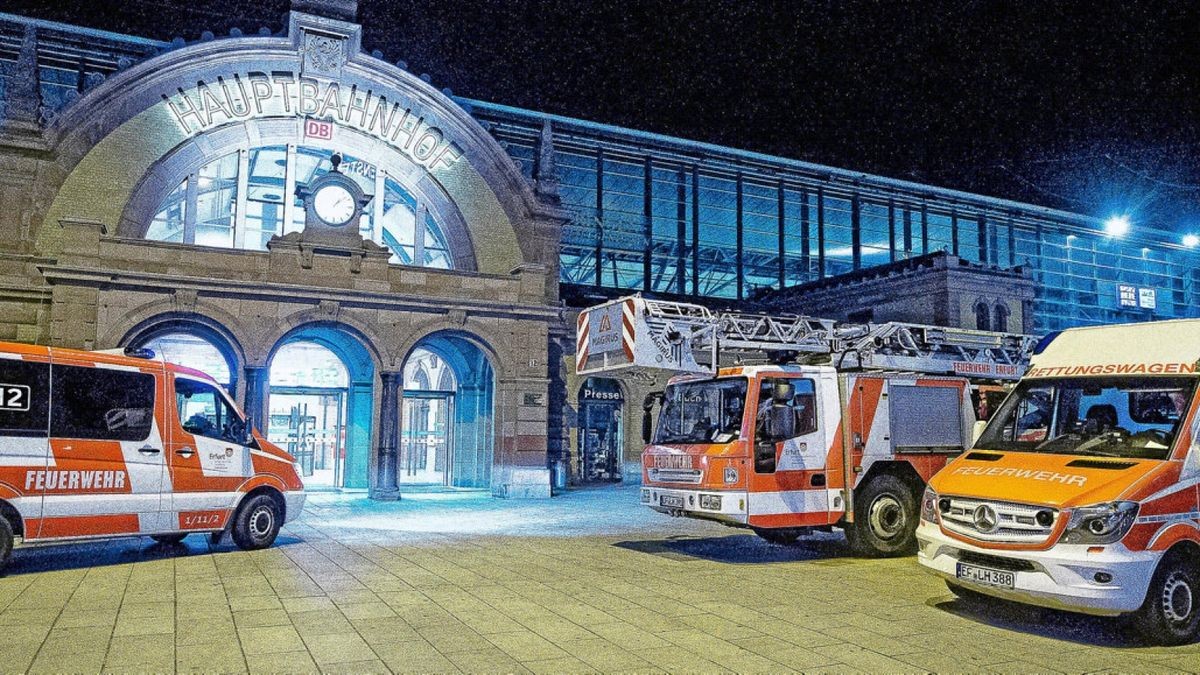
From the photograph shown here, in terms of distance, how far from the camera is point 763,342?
44.2ft

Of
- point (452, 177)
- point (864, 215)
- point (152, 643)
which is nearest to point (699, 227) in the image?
point (864, 215)

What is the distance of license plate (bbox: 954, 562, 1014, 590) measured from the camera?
7.55 metres

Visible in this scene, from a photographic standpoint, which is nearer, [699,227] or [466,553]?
[466,553]

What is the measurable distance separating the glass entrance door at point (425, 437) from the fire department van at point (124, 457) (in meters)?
11.6

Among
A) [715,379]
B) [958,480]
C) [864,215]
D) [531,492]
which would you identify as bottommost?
[531,492]

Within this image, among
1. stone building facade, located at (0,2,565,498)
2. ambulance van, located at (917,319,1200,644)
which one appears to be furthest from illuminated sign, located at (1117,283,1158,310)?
ambulance van, located at (917,319,1200,644)

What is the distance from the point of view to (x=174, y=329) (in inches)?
784

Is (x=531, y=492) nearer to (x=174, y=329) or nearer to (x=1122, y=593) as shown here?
(x=174, y=329)

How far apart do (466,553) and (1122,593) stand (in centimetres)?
792

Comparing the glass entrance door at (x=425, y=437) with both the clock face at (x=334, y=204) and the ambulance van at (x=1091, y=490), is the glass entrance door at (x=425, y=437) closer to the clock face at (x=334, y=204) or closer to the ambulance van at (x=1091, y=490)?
the clock face at (x=334, y=204)

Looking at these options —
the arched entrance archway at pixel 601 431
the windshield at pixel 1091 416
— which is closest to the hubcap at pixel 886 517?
the windshield at pixel 1091 416

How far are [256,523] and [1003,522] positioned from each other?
9.76 meters

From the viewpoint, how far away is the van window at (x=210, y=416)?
1184 centimetres

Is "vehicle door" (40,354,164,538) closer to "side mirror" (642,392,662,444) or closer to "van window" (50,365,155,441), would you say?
"van window" (50,365,155,441)
